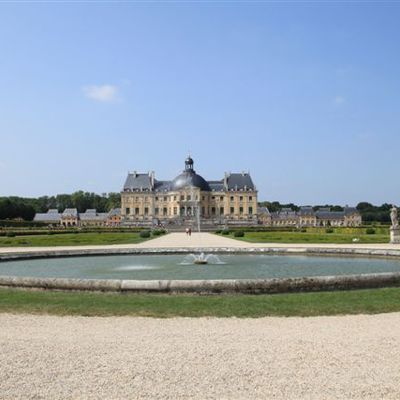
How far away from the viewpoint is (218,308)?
6.78 m

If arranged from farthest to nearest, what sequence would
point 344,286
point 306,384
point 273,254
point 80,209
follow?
point 80,209 → point 273,254 → point 344,286 → point 306,384

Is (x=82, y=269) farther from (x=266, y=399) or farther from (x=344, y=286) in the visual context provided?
(x=266, y=399)

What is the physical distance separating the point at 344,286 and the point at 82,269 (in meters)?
7.15

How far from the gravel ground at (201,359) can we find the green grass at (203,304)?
402 millimetres

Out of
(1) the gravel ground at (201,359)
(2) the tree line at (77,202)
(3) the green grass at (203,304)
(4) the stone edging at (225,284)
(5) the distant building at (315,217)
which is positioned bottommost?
(1) the gravel ground at (201,359)

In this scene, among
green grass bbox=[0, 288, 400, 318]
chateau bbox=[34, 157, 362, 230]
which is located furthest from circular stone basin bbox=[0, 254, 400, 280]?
chateau bbox=[34, 157, 362, 230]

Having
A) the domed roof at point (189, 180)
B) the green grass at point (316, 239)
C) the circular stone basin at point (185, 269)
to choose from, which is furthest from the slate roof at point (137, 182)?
the circular stone basin at point (185, 269)

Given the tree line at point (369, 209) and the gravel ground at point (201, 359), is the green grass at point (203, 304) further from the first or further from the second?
the tree line at point (369, 209)

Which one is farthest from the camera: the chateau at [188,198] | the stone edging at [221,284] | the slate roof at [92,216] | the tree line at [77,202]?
the tree line at [77,202]

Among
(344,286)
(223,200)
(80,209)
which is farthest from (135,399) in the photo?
(80,209)

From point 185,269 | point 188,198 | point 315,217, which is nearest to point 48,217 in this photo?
point 188,198

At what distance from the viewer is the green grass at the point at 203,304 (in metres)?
6.59

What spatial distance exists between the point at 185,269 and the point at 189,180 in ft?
229

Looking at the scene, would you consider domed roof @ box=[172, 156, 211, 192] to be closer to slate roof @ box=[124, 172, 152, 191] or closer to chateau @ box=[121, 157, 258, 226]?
chateau @ box=[121, 157, 258, 226]
